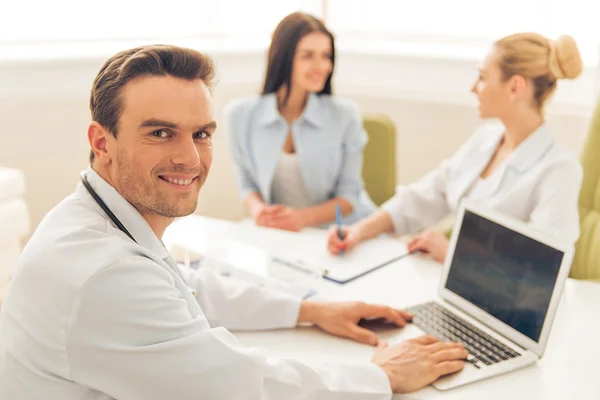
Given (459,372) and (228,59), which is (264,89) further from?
(459,372)

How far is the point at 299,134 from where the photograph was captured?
2598 millimetres

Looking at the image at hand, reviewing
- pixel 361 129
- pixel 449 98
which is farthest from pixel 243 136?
pixel 449 98

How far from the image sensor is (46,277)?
1.02m

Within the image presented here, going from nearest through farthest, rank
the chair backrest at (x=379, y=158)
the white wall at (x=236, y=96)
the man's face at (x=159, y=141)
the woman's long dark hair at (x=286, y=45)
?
1. the man's face at (x=159, y=141)
2. the woman's long dark hair at (x=286, y=45)
3. the chair backrest at (x=379, y=158)
4. the white wall at (x=236, y=96)

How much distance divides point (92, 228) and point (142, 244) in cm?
10

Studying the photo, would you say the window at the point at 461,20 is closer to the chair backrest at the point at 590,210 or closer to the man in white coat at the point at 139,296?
the chair backrest at the point at 590,210

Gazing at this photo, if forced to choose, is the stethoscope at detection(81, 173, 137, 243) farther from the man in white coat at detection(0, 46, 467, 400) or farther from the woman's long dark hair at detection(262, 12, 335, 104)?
the woman's long dark hair at detection(262, 12, 335, 104)

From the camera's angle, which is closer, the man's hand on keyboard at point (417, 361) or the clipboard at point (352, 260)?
the man's hand on keyboard at point (417, 361)

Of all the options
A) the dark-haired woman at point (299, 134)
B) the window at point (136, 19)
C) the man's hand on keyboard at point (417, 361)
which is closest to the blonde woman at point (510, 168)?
the dark-haired woman at point (299, 134)

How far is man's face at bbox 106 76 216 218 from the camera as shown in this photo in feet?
3.71

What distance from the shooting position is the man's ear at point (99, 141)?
1.17m

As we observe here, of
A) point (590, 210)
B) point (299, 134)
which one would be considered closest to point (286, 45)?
point (299, 134)

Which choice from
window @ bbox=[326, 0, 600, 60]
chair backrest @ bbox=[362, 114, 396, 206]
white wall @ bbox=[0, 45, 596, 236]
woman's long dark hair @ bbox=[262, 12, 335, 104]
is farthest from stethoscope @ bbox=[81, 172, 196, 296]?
window @ bbox=[326, 0, 600, 60]

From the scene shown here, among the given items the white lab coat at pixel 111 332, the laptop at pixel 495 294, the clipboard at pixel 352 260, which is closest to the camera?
the white lab coat at pixel 111 332
